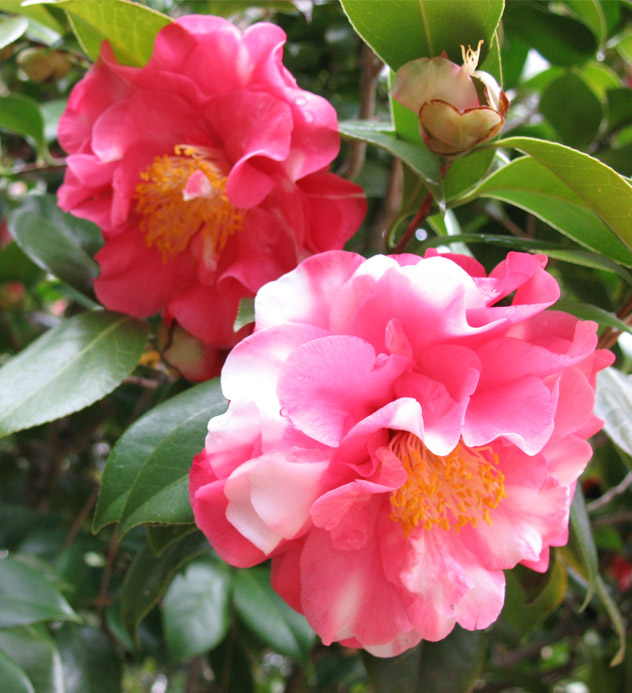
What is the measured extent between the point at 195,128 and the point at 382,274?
0.32 meters

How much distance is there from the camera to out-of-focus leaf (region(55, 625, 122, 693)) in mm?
1000

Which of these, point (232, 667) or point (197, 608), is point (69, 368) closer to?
point (197, 608)

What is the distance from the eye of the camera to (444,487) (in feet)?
1.74

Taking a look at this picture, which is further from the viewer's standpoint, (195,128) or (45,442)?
(45,442)

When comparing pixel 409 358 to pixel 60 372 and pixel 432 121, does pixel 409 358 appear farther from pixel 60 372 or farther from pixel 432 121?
pixel 60 372

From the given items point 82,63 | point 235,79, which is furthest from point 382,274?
point 82,63

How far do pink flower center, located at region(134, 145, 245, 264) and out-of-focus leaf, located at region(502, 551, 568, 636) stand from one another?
1.63ft

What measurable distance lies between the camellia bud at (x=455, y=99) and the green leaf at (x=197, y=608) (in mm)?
837

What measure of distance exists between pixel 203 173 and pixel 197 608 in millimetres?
733

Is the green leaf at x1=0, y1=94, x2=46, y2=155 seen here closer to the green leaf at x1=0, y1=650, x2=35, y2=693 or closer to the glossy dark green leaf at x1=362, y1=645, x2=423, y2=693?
the green leaf at x1=0, y1=650, x2=35, y2=693

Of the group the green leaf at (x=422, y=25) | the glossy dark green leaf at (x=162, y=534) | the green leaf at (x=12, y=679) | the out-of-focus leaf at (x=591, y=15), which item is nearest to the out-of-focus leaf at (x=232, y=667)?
the green leaf at (x=12, y=679)

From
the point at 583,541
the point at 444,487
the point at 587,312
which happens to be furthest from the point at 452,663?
the point at 587,312

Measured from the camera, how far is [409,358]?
470 millimetres

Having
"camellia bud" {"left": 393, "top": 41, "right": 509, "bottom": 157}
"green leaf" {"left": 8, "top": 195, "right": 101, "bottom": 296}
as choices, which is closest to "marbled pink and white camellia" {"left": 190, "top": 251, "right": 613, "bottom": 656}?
"camellia bud" {"left": 393, "top": 41, "right": 509, "bottom": 157}
